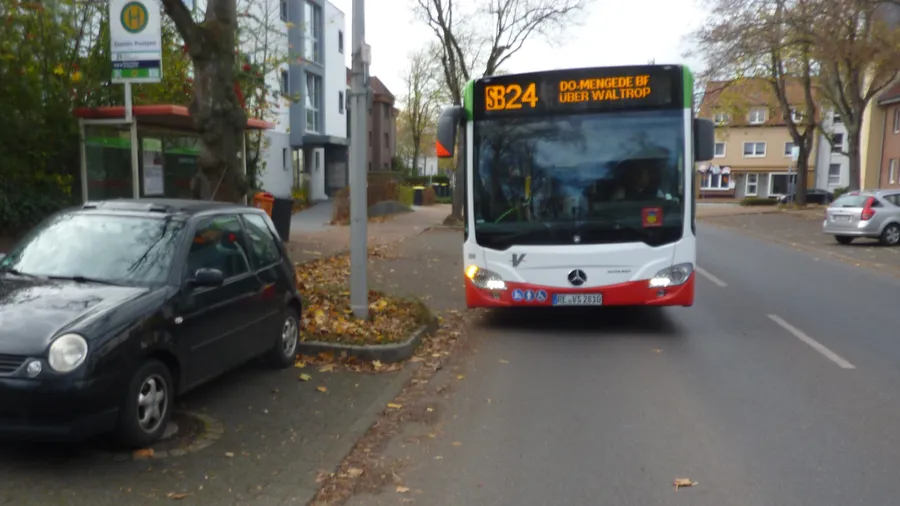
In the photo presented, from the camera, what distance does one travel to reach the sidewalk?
1897 centimetres

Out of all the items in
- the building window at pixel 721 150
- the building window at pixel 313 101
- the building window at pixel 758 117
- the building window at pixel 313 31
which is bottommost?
the building window at pixel 721 150

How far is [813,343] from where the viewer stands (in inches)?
353

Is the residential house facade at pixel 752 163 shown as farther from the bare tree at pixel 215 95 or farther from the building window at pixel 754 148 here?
the bare tree at pixel 215 95

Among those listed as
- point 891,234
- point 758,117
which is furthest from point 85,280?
point 758,117

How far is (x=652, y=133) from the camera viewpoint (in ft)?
30.0

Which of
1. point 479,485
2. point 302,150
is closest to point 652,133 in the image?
point 479,485

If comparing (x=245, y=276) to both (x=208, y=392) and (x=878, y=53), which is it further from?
(x=878, y=53)

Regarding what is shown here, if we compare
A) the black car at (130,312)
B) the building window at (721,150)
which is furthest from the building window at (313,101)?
the building window at (721,150)

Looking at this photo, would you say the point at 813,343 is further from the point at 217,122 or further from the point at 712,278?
the point at 217,122

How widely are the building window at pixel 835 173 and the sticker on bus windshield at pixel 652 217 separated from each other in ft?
227

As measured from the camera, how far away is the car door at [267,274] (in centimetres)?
693

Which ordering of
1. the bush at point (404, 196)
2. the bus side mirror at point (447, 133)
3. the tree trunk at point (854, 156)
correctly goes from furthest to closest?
1. the bush at point (404, 196)
2. the tree trunk at point (854, 156)
3. the bus side mirror at point (447, 133)

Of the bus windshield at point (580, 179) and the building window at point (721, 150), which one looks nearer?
the bus windshield at point (580, 179)

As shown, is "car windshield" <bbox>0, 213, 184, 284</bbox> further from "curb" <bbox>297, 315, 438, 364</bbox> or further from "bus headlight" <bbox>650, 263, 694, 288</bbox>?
"bus headlight" <bbox>650, 263, 694, 288</bbox>
